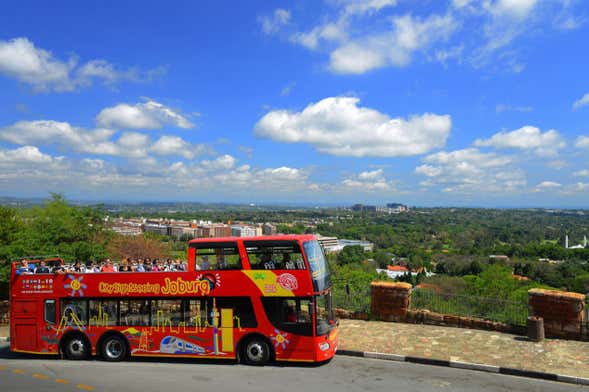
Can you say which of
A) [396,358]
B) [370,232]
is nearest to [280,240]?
[396,358]

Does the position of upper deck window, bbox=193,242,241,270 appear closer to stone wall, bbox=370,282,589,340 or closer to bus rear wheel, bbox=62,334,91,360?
bus rear wheel, bbox=62,334,91,360

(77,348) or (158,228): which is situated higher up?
(77,348)

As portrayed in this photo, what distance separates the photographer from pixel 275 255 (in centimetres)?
1143

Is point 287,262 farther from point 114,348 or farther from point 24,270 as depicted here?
point 24,270

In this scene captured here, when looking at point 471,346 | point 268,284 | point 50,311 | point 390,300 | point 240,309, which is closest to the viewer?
point 268,284

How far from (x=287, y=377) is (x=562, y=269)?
2328 inches

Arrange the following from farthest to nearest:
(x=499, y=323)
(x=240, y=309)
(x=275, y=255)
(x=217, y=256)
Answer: (x=499, y=323) → (x=217, y=256) → (x=240, y=309) → (x=275, y=255)

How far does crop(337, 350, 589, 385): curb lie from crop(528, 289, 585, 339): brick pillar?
3266 mm

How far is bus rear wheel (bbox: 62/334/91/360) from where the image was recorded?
12.5 m

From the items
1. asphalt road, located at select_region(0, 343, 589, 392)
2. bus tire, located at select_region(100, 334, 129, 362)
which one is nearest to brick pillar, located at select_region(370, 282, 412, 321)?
asphalt road, located at select_region(0, 343, 589, 392)

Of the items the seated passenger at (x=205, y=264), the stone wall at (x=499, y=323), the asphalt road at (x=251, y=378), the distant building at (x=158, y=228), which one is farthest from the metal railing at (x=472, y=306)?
the distant building at (x=158, y=228)

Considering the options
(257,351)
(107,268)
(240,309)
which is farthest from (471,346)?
(107,268)

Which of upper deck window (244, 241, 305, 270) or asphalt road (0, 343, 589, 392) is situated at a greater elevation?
upper deck window (244, 241, 305, 270)

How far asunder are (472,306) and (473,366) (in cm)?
441
